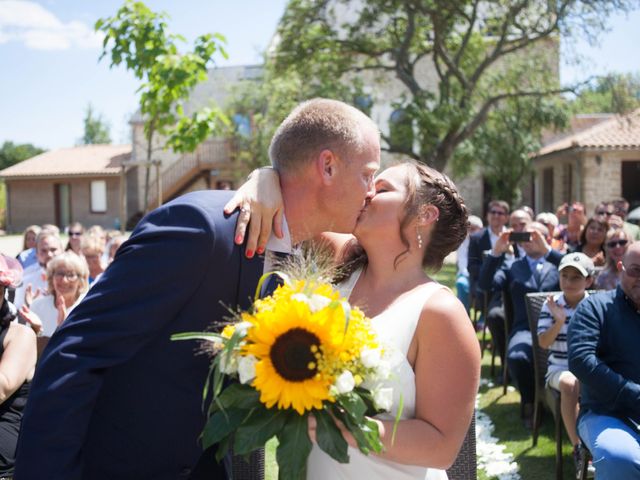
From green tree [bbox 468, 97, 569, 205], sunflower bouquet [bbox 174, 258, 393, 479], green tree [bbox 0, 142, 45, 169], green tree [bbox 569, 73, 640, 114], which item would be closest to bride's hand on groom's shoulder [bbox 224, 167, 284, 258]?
sunflower bouquet [bbox 174, 258, 393, 479]

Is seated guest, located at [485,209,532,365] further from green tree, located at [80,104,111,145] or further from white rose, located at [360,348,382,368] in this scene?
green tree, located at [80,104,111,145]

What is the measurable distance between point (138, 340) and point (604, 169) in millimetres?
26890

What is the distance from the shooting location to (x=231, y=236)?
1883 millimetres

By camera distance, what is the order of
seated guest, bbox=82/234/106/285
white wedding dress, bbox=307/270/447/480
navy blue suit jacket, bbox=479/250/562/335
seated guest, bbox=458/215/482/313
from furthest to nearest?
seated guest, bbox=458/215/482/313 → seated guest, bbox=82/234/106/285 → navy blue suit jacket, bbox=479/250/562/335 → white wedding dress, bbox=307/270/447/480

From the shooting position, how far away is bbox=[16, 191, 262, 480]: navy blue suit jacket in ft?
5.58

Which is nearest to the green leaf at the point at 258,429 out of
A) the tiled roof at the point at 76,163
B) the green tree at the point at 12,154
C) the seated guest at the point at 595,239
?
the seated guest at the point at 595,239

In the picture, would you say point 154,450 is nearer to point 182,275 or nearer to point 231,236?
point 182,275

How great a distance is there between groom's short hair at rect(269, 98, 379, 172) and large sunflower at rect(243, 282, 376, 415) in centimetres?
61

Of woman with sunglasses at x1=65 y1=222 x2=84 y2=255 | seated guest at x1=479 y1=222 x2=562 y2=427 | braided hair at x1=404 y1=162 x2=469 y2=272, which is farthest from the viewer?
woman with sunglasses at x1=65 y1=222 x2=84 y2=255

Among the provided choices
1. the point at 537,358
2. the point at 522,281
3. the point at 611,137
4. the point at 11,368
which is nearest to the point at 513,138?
the point at 611,137

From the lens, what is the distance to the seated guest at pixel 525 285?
20.6 feet

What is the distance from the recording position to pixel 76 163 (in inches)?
1768

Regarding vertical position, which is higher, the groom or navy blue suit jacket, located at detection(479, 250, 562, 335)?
the groom

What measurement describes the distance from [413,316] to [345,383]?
726 millimetres
